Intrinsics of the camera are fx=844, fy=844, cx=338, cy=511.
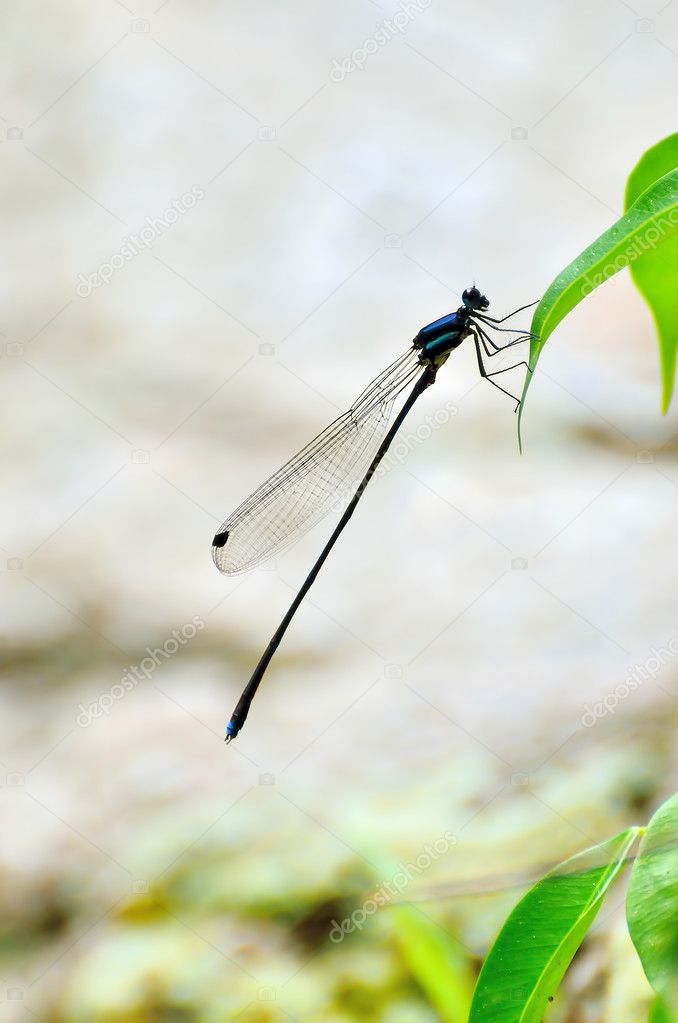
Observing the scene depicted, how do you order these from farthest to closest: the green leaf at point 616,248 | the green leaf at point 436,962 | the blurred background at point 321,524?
the blurred background at point 321,524 → the green leaf at point 436,962 → the green leaf at point 616,248

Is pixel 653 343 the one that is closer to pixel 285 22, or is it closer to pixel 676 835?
pixel 285 22

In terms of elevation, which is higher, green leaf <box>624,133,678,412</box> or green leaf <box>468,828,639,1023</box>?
green leaf <box>624,133,678,412</box>

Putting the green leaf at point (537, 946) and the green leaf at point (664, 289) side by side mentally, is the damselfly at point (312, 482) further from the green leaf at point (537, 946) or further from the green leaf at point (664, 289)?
the green leaf at point (537, 946)

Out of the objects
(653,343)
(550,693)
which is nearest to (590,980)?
(550,693)

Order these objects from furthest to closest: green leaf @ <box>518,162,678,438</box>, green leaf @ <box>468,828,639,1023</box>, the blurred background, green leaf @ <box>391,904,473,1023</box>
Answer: the blurred background
green leaf @ <box>391,904,473,1023</box>
green leaf @ <box>468,828,639,1023</box>
green leaf @ <box>518,162,678,438</box>

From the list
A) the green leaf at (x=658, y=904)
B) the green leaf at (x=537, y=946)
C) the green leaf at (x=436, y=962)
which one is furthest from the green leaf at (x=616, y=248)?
the green leaf at (x=436, y=962)

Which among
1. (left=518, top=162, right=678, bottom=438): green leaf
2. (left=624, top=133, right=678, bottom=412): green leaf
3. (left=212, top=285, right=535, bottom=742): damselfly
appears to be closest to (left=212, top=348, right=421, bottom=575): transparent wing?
(left=212, top=285, right=535, bottom=742): damselfly

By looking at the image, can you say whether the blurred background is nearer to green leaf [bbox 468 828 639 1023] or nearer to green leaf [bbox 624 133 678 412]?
green leaf [bbox 468 828 639 1023]
